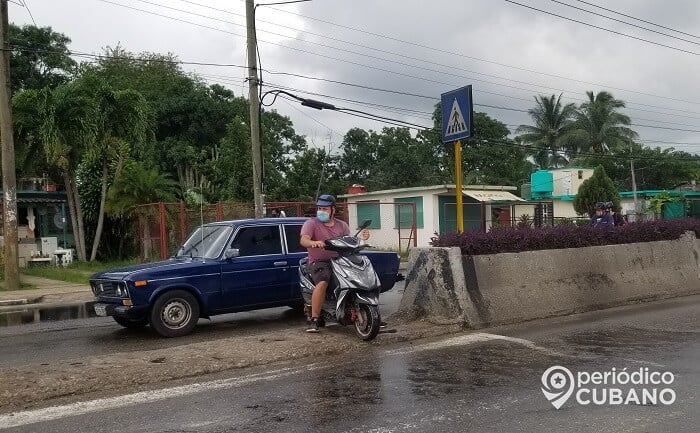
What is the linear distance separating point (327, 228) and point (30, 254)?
20.1 metres

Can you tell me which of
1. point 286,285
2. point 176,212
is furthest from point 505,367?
point 176,212

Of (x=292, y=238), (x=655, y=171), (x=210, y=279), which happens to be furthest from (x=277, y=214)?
(x=655, y=171)

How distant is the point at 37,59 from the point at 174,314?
3842cm

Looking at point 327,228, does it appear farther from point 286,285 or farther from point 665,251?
point 665,251

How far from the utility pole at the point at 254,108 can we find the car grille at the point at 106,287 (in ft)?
29.6

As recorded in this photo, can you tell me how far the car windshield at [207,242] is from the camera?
9.48 meters

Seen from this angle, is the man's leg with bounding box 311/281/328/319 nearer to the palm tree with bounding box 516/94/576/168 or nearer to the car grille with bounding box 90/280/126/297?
the car grille with bounding box 90/280/126/297

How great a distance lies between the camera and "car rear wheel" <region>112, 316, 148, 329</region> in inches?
358

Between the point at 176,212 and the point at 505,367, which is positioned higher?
the point at 176,212

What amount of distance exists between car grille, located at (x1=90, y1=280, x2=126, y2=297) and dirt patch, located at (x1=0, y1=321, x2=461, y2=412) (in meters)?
1.96

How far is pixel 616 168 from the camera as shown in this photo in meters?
57.3

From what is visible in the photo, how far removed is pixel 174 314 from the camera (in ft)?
29.7

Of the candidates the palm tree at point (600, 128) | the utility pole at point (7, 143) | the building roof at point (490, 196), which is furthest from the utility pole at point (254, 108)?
the palm tree at point (600, 128)

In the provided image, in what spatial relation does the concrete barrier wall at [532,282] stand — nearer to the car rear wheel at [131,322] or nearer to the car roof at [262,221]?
the car roof at [262,221]
